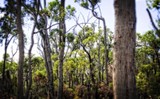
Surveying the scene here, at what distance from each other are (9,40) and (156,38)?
16386 mm

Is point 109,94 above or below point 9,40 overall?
below

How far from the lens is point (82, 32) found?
27.2m

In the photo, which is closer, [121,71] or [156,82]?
[121,71]

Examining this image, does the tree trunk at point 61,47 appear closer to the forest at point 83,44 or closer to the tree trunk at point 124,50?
the forest at point 83,44

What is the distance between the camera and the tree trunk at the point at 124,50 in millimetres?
2998

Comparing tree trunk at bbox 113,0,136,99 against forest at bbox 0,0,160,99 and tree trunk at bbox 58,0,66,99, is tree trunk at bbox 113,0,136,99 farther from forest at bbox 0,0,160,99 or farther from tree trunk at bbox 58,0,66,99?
tree trunk at bbox 58,0,66,99

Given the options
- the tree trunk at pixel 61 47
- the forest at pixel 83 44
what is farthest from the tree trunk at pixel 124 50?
the tree trunk at pixel 61 47

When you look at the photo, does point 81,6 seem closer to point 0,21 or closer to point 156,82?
point 0,21

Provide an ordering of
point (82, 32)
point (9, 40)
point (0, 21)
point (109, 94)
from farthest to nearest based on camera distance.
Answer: point (9, 40) → point (82, 32) → point (0, 21) → point (109, 94)

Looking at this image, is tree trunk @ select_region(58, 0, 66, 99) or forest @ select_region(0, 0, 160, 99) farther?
tree trunk @ select_region(58, 0, 66, 99)

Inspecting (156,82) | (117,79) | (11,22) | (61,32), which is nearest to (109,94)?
Answer: (156,82)

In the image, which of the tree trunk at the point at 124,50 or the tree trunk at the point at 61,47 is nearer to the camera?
the tree trunk at the point at 124,50

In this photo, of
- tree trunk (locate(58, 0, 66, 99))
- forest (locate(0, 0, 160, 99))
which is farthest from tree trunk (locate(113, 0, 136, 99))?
tree trunk (locate(58, 0, 66, 99))

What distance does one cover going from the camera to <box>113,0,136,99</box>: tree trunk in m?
3.00
